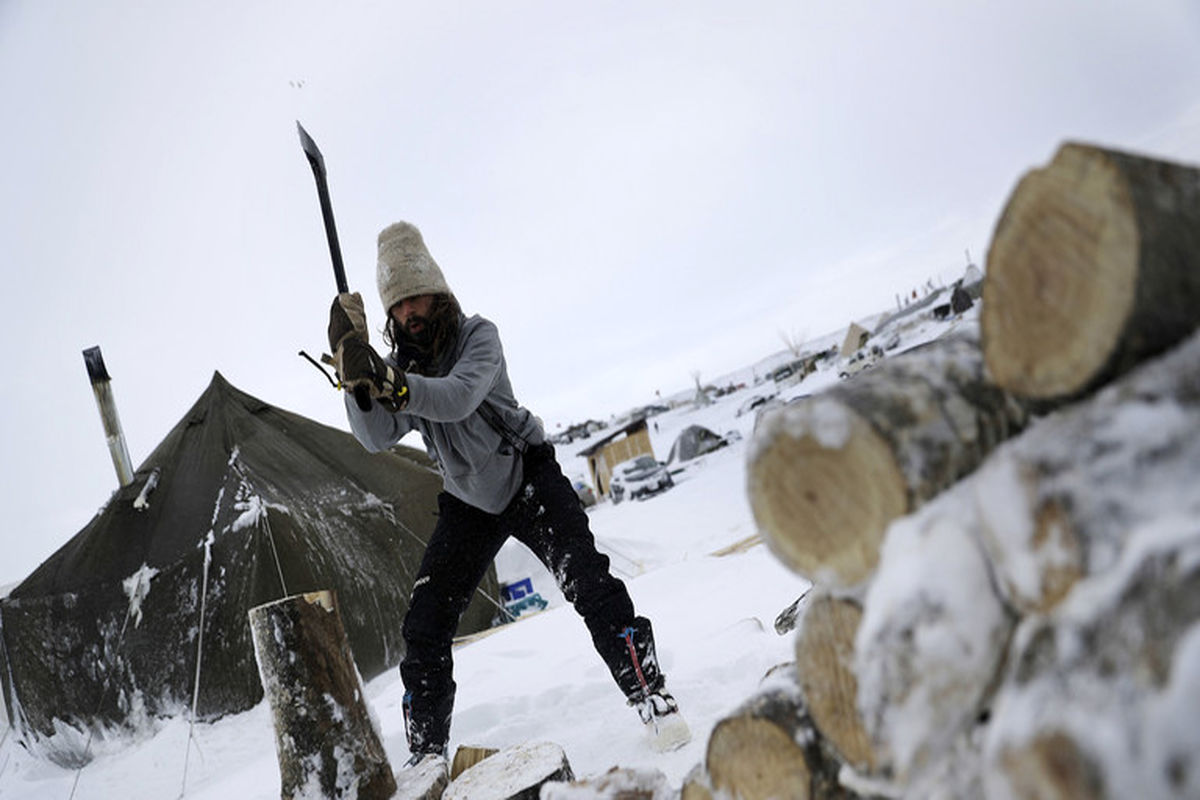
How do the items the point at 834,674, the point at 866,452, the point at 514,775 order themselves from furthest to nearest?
1. the point at 514,775
2. the point at 834,674
3. the point at 866,452

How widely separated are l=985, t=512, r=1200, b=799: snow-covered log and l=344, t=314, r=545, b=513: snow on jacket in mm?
1648

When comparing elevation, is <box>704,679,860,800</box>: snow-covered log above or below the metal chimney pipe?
below

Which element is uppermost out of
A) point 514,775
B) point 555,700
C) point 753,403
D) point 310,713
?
point 310,713

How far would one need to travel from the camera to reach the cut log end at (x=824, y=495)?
0.77 m

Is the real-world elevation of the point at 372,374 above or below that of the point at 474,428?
above

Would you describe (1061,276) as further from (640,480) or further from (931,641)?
(640,480)

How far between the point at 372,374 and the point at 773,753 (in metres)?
1.36

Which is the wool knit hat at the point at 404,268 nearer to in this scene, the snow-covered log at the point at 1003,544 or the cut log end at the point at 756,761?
the cut log end at the point at 756,761

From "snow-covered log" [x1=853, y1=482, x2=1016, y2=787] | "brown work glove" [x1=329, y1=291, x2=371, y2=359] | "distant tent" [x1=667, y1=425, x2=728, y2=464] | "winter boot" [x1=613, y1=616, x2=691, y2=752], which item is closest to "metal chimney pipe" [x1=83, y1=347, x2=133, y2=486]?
"brown work glove" [x1=329, y1=291, x2=371, y2=359]

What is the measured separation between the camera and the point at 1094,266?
0.64 metres

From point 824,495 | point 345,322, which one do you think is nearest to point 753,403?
point 345,322

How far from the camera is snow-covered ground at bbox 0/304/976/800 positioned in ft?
7.61

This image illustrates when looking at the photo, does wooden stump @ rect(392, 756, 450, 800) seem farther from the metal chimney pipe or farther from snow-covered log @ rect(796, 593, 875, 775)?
the metal chimney pipe

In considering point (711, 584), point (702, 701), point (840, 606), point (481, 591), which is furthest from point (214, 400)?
point (840, 606)
